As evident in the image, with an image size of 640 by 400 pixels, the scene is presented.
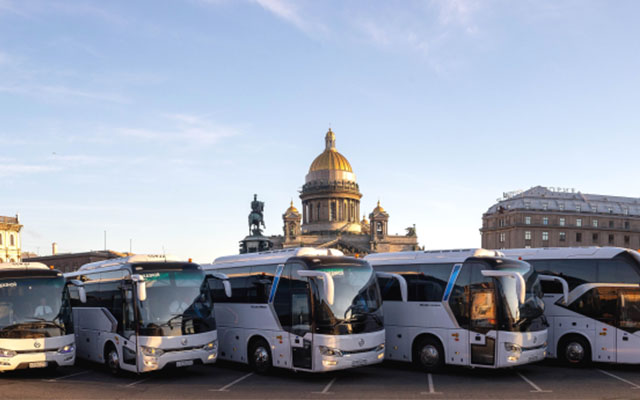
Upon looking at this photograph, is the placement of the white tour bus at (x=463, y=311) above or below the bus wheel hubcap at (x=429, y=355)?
above

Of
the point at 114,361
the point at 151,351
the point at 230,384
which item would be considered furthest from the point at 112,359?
the point at 230,384

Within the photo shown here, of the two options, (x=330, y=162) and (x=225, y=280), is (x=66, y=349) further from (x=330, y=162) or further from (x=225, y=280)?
(x=330, y=162)

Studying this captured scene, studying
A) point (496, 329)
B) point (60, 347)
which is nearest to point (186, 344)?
point (60, 347)

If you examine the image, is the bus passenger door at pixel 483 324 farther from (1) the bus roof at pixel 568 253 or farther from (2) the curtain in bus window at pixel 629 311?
(2) the curtain in bus window at pixel 629 311

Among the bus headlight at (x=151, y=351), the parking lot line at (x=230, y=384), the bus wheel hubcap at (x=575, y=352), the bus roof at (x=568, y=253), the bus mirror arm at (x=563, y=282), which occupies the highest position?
the bus roof at (x=568, y=253)

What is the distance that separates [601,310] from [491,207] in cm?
10226

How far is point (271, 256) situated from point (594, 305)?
984cm

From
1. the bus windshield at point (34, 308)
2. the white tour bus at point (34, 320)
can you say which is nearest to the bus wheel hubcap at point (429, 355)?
the white tour bus at point (34, 320)

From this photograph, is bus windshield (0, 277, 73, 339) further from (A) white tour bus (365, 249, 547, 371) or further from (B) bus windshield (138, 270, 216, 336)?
(A) white tour bus (365, 249, 547, 371)

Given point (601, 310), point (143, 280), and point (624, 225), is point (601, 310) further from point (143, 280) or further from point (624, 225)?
point (624, 225)

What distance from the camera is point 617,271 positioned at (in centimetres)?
1966

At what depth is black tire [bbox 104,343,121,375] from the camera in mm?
18344

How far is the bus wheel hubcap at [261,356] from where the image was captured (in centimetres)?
1837

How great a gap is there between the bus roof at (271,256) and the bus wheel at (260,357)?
230 centimetres
